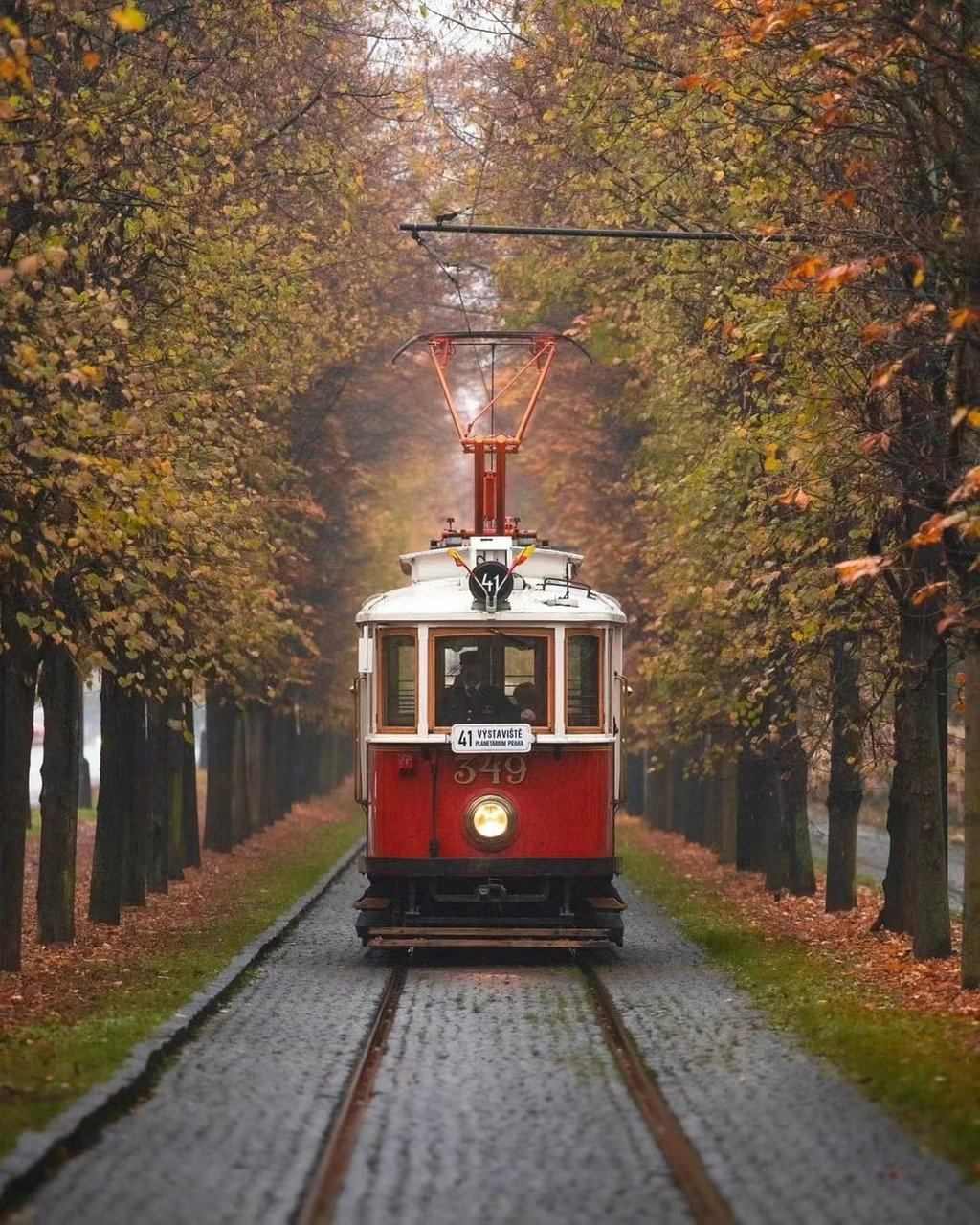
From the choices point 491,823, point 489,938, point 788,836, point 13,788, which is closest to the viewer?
point 13,788

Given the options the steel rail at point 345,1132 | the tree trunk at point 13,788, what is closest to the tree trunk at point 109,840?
the tree trunk at point 13,788

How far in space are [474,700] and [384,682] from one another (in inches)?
32.2

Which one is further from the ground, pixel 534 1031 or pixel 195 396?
pixel 195 396

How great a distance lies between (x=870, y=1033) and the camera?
1305cm

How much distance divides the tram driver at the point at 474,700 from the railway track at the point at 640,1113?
3.54m

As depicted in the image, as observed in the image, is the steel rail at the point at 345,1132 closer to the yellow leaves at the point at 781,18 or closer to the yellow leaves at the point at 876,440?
the yellow leaves at the point at 876,440

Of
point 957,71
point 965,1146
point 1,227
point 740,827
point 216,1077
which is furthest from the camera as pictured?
point 740,827

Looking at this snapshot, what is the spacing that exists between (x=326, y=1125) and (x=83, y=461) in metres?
4.62

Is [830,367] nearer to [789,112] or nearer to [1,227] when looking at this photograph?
[789,112]

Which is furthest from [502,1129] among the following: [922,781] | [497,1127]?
[922,781]

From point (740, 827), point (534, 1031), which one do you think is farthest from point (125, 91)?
point (740, 827)

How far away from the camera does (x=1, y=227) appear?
15336 millimetres

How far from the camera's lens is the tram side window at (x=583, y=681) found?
18391mm

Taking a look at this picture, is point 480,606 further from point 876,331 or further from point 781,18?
point 781,18
